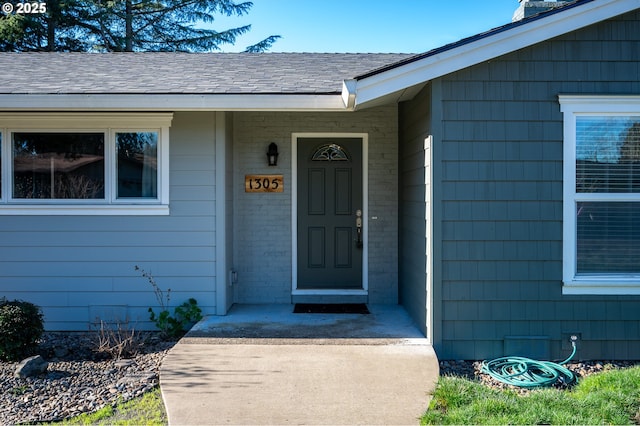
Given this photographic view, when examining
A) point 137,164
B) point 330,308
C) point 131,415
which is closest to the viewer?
point 131,415

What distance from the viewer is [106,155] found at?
625 cm

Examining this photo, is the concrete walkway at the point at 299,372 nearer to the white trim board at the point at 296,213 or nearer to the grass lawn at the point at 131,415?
the grass lawn at the point at 131,415

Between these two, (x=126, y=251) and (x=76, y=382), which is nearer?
(x=76, y=382)

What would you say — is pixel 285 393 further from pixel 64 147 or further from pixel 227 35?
pixel 227 35

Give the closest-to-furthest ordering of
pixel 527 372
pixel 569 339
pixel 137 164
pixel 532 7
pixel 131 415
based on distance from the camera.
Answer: pixel 131 415
pixel 527 372
pixel 569 339
pixel 137 164
pixel 532 7

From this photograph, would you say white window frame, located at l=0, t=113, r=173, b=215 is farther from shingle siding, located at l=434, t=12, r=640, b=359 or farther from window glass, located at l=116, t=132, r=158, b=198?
shingle siding, located at l=434, t=12, r=640, b=359

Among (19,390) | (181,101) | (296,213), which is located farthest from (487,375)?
(181,101)

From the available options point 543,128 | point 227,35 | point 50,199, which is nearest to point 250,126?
point 50,199

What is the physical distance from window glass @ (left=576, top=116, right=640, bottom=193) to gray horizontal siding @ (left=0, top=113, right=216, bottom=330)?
12.6ft

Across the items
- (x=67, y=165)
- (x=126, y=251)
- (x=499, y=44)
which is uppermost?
(x=499, y=44)

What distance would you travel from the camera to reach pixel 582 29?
516 centimetres

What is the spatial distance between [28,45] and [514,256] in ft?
57.5

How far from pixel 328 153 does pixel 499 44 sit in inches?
110

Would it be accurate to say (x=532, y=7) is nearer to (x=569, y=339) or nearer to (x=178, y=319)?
(x=569, y=339)
